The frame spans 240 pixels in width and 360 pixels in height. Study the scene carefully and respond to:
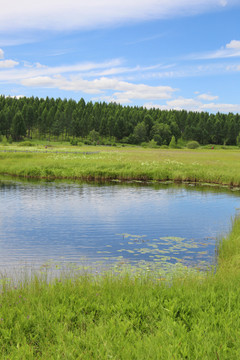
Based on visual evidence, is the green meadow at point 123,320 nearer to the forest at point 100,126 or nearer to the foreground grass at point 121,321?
the foreground grass at point 121,321

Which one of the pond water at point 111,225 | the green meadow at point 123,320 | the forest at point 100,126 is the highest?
the forest at point 100,126

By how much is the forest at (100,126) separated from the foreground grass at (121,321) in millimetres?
125712

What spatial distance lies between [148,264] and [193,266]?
1.52 meters

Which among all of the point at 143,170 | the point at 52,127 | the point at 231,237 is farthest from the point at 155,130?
the point at 231,237

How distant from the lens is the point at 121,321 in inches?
237

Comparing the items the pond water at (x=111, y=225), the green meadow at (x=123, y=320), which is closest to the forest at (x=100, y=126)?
the pond water at (x=111, y=225)

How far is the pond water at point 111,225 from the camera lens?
12797 millimetres

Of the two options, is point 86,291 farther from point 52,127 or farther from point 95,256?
point 52,127

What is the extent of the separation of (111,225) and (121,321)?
1208 centimetres

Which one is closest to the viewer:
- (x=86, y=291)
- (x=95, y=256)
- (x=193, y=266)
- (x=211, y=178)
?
(x=86, y=291)

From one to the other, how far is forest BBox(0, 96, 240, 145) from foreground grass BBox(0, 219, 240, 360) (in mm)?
125712

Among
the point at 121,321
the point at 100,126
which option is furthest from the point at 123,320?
the point at 100,126

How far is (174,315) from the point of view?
615cm

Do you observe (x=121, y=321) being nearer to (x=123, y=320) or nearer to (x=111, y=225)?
(x=123, y=320)
